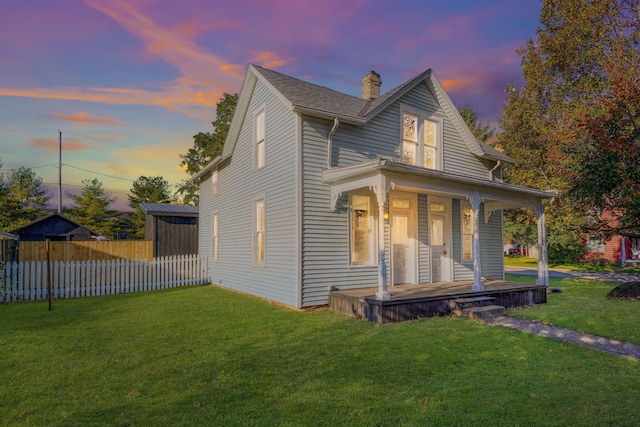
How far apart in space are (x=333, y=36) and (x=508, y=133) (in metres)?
11.9

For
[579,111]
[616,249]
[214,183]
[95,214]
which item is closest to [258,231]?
[214,183]

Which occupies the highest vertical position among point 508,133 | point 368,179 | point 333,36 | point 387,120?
point 333,36

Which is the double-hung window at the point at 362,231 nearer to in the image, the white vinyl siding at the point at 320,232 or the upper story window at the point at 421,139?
the white vinyl siding at the point at 320,232

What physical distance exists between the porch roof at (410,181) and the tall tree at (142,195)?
35.3 m

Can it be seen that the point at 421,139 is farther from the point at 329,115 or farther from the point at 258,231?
the point at 258,231

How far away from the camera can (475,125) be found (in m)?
36.4

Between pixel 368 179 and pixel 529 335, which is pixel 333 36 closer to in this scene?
pixel 368 179

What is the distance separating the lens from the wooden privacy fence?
12742 millimetres

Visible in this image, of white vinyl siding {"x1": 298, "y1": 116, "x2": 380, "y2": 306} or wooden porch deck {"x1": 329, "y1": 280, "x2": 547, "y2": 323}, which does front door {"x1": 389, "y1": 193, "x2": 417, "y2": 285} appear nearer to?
wooden porch deck {"x1": 329, "y1": 280, "x2": 547, "y2": 323}

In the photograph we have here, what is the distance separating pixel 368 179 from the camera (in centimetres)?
824

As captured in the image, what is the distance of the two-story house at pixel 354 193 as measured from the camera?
889 cm

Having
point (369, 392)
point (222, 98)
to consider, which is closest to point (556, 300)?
point (369, 392)

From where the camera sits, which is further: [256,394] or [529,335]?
[529,335]

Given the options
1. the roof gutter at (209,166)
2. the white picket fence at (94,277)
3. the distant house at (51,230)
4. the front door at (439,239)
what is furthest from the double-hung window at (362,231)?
the distant house at (51,230)
